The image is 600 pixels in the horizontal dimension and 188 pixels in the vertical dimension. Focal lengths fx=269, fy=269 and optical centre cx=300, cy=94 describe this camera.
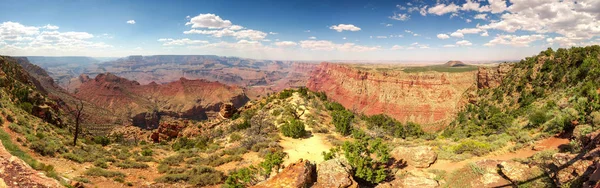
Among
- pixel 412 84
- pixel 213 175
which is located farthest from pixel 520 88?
pixel 412 84

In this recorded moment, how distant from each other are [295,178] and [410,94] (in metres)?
102

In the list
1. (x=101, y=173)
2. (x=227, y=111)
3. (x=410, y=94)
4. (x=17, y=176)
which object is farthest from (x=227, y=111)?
(x=410, y=94)

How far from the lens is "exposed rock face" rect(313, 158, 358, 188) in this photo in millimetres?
12933

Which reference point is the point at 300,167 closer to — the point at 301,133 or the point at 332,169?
the point at 332,169

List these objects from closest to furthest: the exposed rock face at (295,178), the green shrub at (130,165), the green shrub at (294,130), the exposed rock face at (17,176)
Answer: the exposed rock face at (17,176) → the exposed rock face at (295,178) → the green shrub at (130,165) → the green shrub at (294,130)

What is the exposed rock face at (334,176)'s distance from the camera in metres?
12.9

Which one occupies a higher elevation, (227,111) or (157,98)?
(227,111)

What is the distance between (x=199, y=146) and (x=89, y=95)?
16128 centimetres

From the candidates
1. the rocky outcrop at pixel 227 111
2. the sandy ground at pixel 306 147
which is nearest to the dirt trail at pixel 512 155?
the sandy ground at pixel 306 147

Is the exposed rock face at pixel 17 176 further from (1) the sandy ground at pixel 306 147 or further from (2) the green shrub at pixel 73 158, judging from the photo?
(1) the sandy ground at pixel 306 147

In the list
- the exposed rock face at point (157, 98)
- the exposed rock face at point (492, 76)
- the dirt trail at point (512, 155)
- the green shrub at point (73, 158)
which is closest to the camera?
the dirt trail at point (512, 155)

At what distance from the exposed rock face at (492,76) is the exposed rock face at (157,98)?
12356 cm

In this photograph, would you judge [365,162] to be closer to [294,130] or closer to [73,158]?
[294,130]

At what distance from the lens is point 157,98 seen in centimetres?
17125
